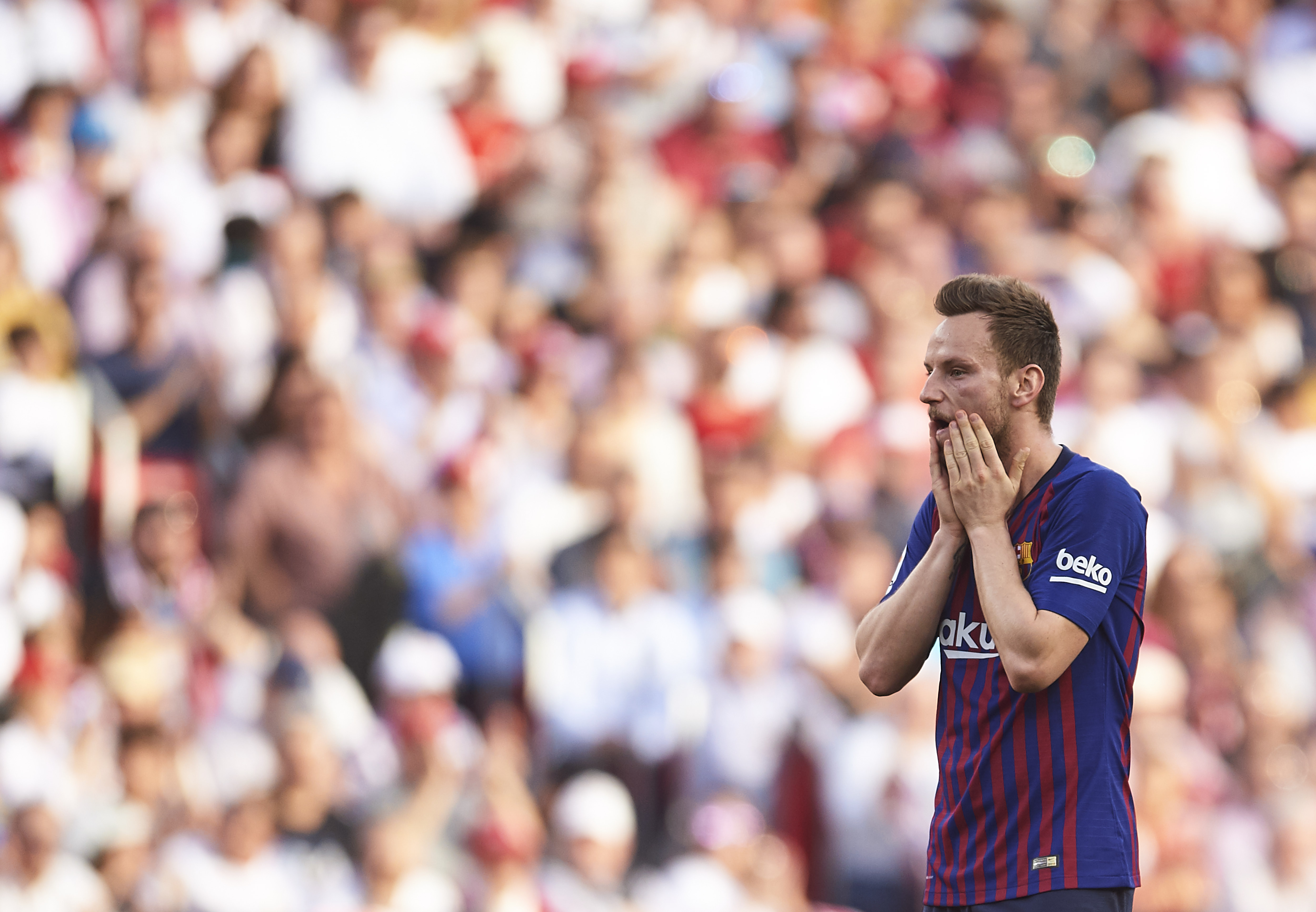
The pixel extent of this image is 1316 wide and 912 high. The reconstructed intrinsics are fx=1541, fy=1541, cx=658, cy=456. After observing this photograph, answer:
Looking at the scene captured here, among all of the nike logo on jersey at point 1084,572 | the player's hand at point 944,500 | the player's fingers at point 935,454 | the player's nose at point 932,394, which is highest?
the player's nose at point 932,394

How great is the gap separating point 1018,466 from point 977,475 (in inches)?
3.9

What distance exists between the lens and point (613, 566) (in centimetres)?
737

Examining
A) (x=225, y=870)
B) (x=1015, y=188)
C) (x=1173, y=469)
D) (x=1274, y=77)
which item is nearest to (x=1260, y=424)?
(x=1173, y=469)

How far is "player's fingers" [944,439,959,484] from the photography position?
106 inches

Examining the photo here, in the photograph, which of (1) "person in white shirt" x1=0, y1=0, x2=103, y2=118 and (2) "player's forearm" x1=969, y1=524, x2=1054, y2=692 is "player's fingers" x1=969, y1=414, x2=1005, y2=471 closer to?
(2) "player's forearm" x1=969, y1=524, x2=1054, y2=692

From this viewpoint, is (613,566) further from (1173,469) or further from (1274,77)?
(1274,77)

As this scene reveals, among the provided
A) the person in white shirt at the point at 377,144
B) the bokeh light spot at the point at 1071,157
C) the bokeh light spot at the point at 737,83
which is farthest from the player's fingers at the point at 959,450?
the bokeh light spot at the point at 1071,157

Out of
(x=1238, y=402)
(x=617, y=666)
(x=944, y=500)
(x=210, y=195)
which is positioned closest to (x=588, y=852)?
(x=617, y=666)

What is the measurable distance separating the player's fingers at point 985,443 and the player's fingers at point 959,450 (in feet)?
0.08

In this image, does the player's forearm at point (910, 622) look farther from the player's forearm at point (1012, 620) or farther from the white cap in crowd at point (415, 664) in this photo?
the white cap in crowd at point (415, 664)

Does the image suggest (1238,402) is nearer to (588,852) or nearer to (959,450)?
(588,852)

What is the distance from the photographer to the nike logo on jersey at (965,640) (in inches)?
107

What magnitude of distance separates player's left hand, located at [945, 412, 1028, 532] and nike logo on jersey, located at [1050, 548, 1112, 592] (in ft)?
0.42

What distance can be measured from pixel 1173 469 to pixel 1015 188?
2.38 m
